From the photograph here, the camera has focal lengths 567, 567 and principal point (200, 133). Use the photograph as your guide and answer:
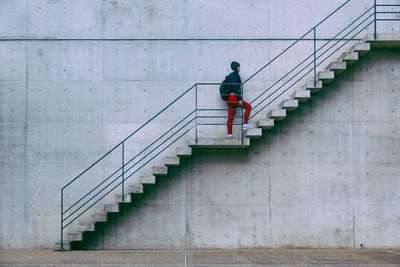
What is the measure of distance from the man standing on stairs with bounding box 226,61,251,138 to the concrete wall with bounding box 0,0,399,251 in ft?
1.62

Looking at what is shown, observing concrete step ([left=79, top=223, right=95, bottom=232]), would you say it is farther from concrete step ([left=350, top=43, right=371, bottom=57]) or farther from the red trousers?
concrete step ([left=350, top=43, right=371, bottom=57])

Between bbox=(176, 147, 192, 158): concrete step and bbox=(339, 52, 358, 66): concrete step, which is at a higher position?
bbox=(339, 52, 358, 66): concrete step

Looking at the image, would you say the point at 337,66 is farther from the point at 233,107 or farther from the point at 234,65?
the point at 233,107

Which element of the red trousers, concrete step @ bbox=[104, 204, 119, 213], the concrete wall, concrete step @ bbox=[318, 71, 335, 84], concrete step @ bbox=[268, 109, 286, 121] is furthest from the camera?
the concrete wall

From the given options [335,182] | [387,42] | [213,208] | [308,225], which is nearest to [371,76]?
[387,42]

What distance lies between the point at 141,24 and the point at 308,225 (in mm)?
6873

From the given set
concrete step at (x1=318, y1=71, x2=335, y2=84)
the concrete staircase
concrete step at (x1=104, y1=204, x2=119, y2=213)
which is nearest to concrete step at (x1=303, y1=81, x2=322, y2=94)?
the concrete staircase

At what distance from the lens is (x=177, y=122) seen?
1491 cm

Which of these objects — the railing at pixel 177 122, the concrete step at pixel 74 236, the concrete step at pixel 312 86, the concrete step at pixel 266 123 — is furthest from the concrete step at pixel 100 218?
the concrete step at pixel 312 86

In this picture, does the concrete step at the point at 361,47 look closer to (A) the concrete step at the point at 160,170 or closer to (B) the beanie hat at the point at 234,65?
(B) the beanie hat at the point at 234,65

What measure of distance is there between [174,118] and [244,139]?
2030mm

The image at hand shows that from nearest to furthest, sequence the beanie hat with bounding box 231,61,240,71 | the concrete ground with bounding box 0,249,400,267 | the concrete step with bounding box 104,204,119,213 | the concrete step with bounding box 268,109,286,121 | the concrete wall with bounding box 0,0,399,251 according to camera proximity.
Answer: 1. the concrete ground with bounding box 0,249,400,267
2. the concrete step with bounding box 268,109,286,121
3. the concrete step with bounding box 104,204,119,213
4. the beanie hat with bounding box 231,61,240,71
5. the concrete wall with bounding box 0,0,399,251

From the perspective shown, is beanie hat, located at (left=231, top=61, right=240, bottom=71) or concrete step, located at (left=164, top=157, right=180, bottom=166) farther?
beanie hat, located at (left=231, top=61, right=240, bottom=71)

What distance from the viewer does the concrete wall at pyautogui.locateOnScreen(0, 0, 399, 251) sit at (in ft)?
48.5
